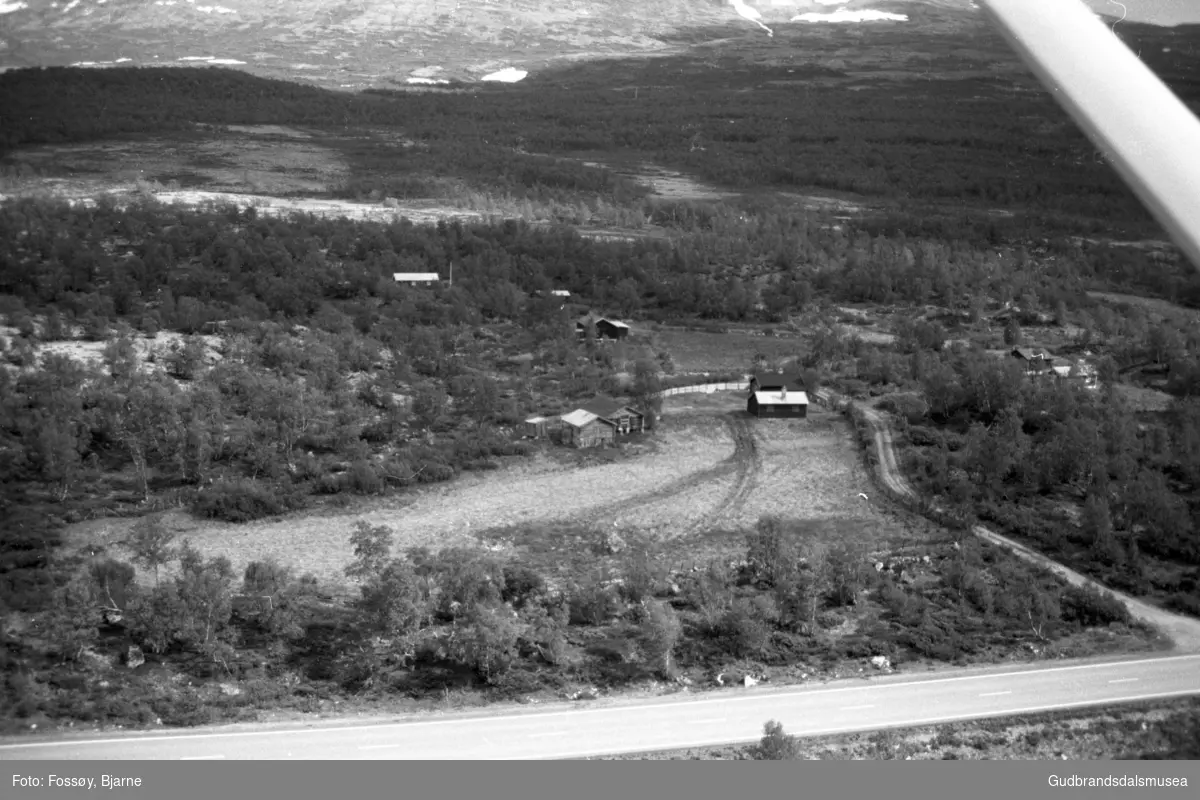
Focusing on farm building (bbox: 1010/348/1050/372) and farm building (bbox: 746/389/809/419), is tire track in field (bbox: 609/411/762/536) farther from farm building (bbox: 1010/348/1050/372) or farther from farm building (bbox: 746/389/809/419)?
farm building (bbox: 1010/348/1050/372)

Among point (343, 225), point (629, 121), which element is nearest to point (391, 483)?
point (343, 225)

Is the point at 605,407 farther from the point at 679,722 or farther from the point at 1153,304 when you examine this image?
the point at 1153,304

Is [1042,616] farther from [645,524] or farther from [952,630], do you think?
[645,524]

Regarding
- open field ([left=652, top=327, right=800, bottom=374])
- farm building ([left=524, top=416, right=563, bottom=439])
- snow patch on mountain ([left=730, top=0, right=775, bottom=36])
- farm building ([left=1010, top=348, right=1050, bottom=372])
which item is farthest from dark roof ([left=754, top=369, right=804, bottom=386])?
snow patch on mountain ([left=730, top=0, right=775, bottom=36])

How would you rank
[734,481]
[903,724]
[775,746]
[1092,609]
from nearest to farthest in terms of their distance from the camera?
[775,746] < [903,724] < [1092,609] < [734,481]

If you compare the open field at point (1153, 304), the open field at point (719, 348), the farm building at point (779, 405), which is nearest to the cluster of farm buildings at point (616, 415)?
the farm building at point (779, 405)

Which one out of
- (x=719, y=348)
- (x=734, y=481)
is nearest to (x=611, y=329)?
(x=719, y=348)
